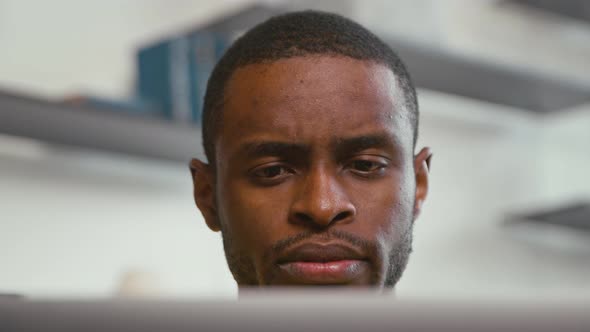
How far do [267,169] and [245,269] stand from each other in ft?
0.29

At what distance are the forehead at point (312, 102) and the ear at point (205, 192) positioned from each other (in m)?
0.06

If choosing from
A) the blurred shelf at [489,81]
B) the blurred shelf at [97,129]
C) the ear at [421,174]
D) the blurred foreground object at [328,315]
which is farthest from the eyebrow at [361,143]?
the blurred shelf at [489,81]

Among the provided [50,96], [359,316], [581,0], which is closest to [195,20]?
[50,96]

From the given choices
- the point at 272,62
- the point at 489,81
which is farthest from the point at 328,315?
the point at 489,81

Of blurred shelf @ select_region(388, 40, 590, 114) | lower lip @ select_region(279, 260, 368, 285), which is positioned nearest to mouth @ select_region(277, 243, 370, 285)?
lower lip @ select_region(279, 260, 368, 285)

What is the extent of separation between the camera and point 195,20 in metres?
2.42

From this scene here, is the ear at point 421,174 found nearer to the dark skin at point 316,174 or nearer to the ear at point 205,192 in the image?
the dark skin at point 316,174

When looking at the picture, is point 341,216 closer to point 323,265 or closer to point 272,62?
point 323,265

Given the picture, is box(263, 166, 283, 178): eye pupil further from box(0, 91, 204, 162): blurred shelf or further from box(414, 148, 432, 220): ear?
box(0, 91, 204, 162): blurred shelf

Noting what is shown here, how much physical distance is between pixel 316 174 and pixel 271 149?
57mm

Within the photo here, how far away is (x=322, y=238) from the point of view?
0.76m

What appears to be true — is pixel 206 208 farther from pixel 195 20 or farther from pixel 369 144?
pixel 195 20

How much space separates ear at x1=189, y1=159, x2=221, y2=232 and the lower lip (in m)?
0.17

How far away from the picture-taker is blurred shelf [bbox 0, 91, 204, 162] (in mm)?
1925
